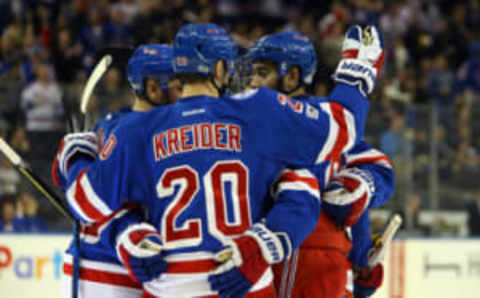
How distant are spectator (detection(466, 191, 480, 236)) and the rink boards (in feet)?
2.17

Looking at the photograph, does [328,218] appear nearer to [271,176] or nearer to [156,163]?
[271,176]

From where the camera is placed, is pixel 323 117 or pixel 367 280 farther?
pixel 367 280

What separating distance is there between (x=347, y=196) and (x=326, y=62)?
109 centimetres

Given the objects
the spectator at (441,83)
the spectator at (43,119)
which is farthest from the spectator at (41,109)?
the spectator at (441,83)

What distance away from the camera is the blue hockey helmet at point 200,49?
218cm

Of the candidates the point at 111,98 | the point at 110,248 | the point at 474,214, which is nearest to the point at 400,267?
the point at 474,214

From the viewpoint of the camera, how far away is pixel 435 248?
232 inches

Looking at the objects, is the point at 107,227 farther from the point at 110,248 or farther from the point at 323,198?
the point at 323,198

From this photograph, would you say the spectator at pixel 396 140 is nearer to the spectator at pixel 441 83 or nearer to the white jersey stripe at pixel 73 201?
the spectator at pixel 441 83

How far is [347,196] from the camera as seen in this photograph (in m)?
2.61

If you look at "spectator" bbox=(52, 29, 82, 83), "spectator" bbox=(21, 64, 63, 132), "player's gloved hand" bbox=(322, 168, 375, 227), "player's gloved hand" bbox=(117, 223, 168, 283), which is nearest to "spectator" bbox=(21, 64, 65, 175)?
"spectator" bbox=(21, 64, 63, 132)

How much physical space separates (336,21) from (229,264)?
6357mm

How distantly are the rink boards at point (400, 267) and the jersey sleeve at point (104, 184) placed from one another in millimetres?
3190

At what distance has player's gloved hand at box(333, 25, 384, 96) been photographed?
7.40 feet
